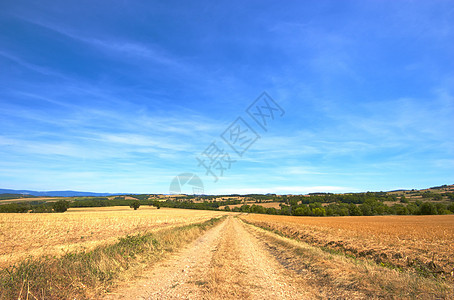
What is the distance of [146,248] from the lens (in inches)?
517

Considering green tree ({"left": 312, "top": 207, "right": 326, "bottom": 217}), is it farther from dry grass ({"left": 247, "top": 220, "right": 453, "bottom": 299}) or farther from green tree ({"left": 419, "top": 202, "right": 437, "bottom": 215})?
dry grass ({"left": 247, "top": 220, "right": 453, "bottom": 299})

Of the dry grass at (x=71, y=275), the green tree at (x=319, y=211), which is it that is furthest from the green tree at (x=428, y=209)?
the dry grass at (x=71, y=275)

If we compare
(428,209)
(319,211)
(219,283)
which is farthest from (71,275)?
(319,211)

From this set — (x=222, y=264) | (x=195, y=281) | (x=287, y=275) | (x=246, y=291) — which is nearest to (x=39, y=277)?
(x=195, y=281)

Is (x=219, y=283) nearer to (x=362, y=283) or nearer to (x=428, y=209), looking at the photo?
(x=362, y=283)

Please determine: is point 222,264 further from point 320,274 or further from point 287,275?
point 320,274

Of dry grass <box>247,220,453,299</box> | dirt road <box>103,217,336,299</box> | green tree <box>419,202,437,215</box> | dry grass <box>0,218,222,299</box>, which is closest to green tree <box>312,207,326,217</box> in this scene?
green tree <box>419,202,437,215</box>

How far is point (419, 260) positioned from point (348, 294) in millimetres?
10219

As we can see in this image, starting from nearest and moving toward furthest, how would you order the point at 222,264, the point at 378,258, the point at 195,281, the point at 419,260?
the point at 195,281 < the point at 222,264 < the point at 419,260 < the point at 378,258

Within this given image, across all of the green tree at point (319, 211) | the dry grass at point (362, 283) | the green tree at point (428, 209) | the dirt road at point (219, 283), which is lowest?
the green tree at point (319, 211)

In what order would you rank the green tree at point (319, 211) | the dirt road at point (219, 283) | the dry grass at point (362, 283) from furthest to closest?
the green tree at point (319, 211), the dirt road at point (219, 283), the dry grass at point (362, 283)

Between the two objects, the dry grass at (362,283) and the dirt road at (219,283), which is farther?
the dirt road at (219,283)

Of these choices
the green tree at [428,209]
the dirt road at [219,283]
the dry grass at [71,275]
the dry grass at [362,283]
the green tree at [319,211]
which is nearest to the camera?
the dry grass at [71,275]

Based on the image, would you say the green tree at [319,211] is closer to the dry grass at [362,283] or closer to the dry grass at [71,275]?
the dry grass at [362,283]
